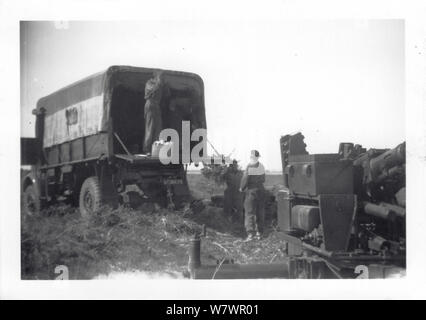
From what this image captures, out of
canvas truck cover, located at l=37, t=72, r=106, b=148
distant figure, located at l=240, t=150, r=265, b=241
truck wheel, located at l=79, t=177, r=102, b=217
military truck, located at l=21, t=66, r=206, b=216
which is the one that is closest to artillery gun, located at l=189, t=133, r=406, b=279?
distant figure, located at l=240, t=150, r=265, b=241

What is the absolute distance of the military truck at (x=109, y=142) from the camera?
891 centimetres

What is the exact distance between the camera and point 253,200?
8.66 metres

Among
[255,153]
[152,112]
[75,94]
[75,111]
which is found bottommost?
[255,153]

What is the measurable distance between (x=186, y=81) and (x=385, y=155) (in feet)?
14.3

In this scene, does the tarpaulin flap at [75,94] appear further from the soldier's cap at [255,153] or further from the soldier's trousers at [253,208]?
the soldier's trousers at [253,208]

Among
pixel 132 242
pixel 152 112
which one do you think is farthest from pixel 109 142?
pixel 132 242

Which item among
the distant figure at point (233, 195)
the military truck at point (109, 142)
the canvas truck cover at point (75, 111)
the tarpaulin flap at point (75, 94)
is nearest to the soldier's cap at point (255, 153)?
the distant figure at point (233, 195)

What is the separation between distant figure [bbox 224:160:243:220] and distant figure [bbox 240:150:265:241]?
0.57 meters

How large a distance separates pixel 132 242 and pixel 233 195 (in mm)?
2529

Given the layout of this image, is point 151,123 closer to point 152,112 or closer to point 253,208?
point 152,112

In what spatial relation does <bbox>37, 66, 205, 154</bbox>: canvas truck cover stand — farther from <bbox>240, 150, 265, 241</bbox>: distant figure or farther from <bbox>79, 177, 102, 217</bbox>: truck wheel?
<bbox>240, 150, 265, 241</bbox>: distant figure

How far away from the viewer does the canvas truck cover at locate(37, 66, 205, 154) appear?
881cm

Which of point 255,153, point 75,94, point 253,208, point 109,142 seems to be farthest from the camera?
point 75,94

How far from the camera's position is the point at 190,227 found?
8.52m
